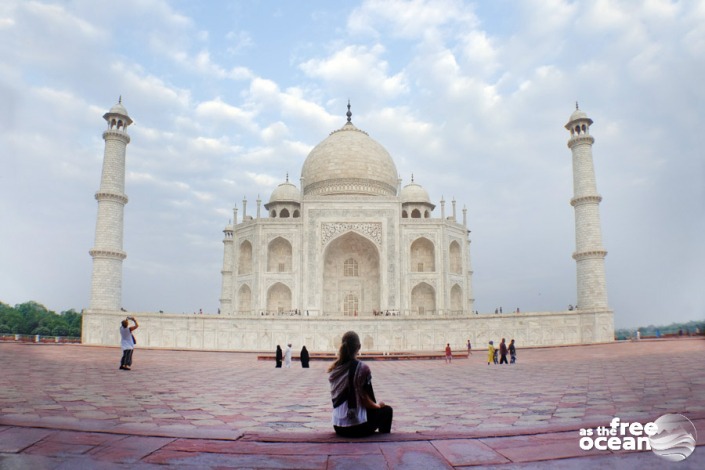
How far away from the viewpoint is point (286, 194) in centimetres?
3253

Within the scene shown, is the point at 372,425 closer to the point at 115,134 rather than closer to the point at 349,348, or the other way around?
the point at 349,348

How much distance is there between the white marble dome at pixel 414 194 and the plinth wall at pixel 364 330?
11.3 m

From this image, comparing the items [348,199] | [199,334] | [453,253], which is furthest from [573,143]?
[199,334]

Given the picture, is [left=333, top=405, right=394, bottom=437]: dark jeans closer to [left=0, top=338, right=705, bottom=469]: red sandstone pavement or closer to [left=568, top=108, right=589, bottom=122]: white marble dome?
[left=0, top=338, right=705, bottom=469]: red sandstone pavement

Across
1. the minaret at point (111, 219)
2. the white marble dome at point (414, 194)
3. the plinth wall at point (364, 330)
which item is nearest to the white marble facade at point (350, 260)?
the white marble dome at point (414, 194)

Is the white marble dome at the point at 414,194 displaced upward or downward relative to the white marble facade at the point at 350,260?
upward

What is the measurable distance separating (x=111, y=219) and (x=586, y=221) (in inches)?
824

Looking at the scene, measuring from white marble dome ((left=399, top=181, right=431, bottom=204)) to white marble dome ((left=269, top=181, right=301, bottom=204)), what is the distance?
6403 mm

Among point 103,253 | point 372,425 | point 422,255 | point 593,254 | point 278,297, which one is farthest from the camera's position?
point 422,255

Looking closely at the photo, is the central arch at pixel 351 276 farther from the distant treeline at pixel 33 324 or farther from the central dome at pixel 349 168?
the distant treeline at pixel 33 324

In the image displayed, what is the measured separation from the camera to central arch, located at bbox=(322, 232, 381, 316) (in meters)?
29.3

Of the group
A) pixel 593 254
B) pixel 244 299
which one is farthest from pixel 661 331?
pixel 244 299

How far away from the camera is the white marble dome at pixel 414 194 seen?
108ft

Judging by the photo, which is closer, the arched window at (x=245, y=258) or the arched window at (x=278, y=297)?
the arched window at (x=278, y=297)
